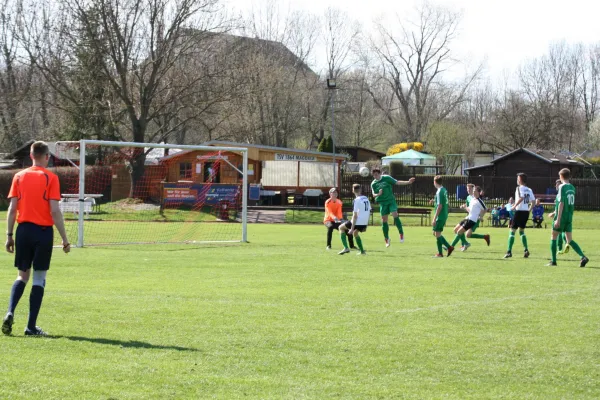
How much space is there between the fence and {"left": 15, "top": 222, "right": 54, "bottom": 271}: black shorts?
40412 millimetres

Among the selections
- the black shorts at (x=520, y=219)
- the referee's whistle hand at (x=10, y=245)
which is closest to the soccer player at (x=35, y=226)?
the referee's whistle hand at (x=10, y=245)

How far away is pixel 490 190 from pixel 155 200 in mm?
22429

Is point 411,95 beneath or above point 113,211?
above

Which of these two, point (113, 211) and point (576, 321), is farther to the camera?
point (113, 211)

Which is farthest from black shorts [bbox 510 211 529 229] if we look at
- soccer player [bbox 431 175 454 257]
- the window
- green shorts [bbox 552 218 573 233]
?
the window

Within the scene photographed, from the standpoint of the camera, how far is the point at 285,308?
10250mm

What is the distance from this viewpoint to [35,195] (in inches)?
328

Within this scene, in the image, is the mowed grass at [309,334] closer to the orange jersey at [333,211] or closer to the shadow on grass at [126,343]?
the shadow on grass at [126,343]

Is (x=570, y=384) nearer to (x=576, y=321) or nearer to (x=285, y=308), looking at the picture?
(x=576, y=321)

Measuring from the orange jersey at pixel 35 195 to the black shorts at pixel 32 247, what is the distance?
Answer: 0.08m

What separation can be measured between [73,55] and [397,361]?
142 ft

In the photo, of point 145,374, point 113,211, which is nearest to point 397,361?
point 145,374

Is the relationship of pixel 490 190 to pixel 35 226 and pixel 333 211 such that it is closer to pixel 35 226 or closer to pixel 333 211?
pixel 333 211

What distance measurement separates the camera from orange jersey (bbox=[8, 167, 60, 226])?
8289mm
